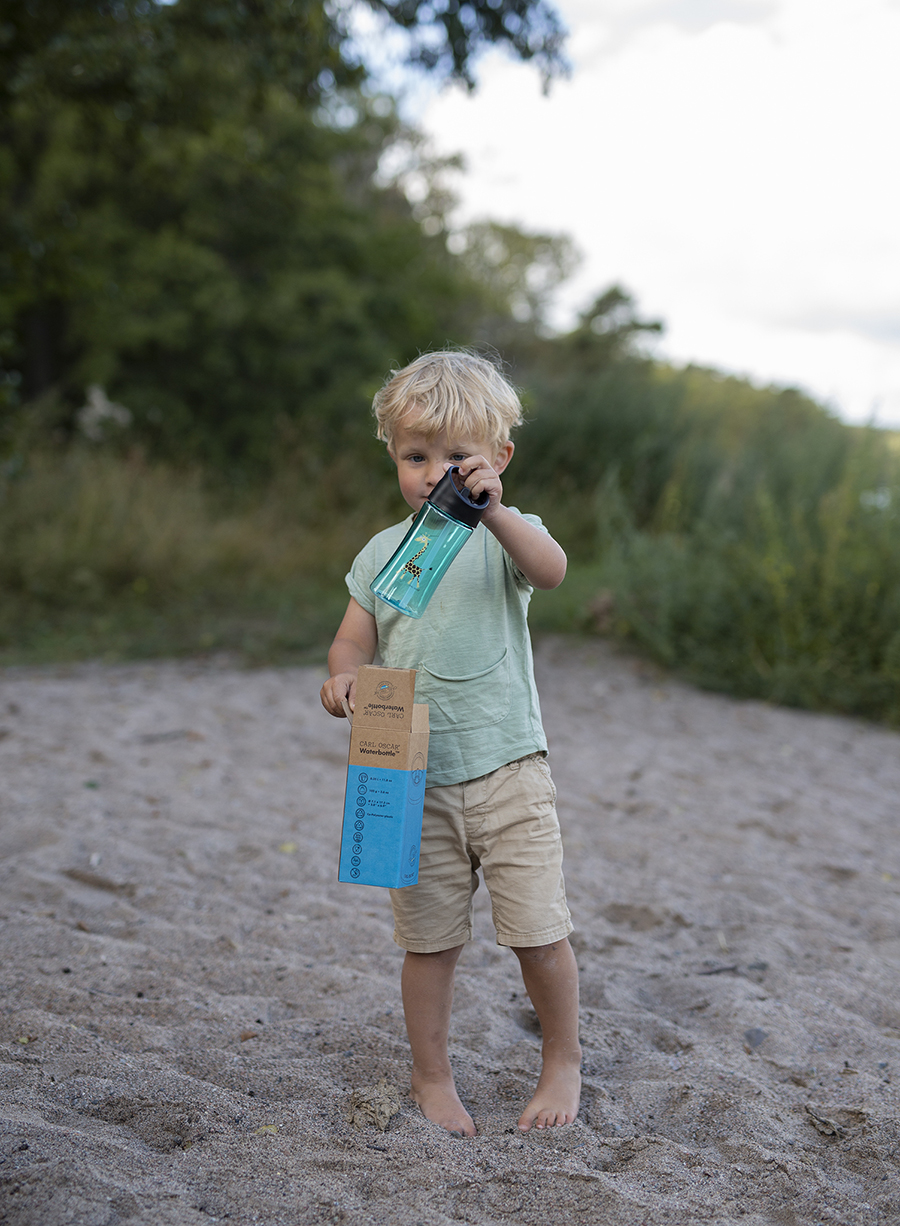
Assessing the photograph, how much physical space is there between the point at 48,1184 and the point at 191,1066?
0.50 meters

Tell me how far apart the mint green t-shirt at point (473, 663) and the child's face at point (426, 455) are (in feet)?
0.50

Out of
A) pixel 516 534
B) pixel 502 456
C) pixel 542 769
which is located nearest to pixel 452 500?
pixel 516 534

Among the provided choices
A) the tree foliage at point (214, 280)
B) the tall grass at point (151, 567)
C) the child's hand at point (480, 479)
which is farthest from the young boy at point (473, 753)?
the tree foliage at point (214, 280)

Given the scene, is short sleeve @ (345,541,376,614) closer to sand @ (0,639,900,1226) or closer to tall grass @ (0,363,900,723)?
sand @ (0,639,900,1226)

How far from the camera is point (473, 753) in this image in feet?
5.89

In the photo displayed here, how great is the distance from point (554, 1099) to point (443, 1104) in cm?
22

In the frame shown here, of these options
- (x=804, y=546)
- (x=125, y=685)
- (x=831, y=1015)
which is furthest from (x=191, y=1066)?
(x=804, y=546)

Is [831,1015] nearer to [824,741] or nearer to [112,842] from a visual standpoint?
[112,842]

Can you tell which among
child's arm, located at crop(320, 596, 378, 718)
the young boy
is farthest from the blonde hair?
child's arm, located at crop(320, 596, 378, 718)

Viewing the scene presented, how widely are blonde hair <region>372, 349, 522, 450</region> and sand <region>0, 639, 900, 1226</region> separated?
1280mm

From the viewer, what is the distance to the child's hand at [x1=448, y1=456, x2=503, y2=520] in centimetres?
159

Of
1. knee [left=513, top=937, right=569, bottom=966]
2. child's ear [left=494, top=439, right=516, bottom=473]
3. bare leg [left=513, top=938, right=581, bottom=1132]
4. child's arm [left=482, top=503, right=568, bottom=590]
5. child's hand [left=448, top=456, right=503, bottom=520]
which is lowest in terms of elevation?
bare leg [left=513, top=938, right=581, bottom=1132]

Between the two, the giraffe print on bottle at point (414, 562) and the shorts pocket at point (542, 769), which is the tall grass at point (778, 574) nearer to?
the shorts pocket at point (542, 769)

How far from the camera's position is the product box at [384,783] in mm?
1622
